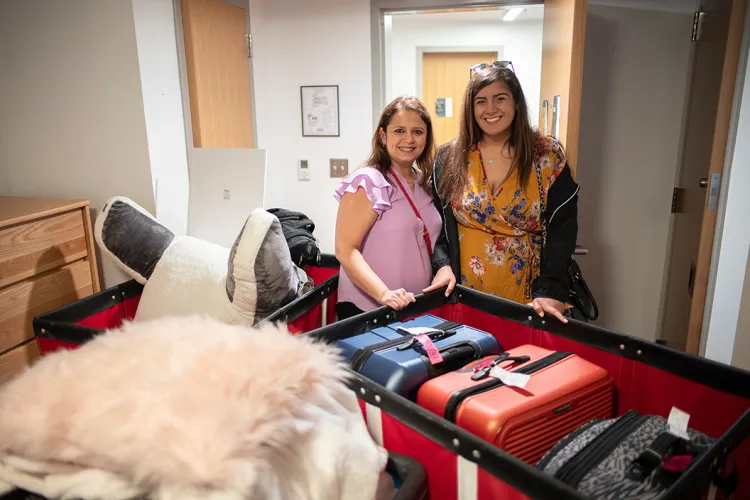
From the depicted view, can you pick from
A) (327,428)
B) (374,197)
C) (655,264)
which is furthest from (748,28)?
(327,428)

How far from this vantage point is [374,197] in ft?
5.12

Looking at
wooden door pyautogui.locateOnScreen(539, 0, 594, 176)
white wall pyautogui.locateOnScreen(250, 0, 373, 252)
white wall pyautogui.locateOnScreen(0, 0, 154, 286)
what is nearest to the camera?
wooden door pyautogui.locateOnScreen(539, 0, 594, 176)

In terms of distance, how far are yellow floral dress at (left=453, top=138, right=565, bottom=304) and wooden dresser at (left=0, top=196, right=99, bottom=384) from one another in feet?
5.35

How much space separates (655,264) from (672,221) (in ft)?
0.79

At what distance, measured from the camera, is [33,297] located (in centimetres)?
198

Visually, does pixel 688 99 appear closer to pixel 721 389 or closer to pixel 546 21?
pixel 546 21

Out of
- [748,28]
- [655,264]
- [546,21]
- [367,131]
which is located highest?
[546,21]

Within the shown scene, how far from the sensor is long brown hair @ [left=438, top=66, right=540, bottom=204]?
5.16 feet

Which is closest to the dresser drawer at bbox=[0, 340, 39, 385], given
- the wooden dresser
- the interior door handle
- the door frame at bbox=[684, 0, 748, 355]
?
the wooden dresser

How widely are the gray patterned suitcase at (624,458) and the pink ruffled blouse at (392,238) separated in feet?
2.67

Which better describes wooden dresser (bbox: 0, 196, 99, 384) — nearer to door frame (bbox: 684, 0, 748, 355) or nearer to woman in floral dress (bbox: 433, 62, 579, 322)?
woman in floral dress (bbox: 433, 62, 579, 322)

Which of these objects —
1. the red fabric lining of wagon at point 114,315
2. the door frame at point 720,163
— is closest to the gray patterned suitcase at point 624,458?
the door frame at point 720,163

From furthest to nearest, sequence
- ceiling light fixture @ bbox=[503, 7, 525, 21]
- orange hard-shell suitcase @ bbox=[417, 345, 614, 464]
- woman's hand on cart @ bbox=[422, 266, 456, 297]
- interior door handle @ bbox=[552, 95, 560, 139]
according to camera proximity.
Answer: ceiling light fixture @ bbox=[503, 7, 525, 21], interior door handle @ bbox=[552, 95, 560, 139], woman's hand on cart @ bbox=[422, 266, 456, 297], orange hard-shell suitcase @ bbox=[417, 345, 614, 464]

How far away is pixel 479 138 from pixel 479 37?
3.58 meters
